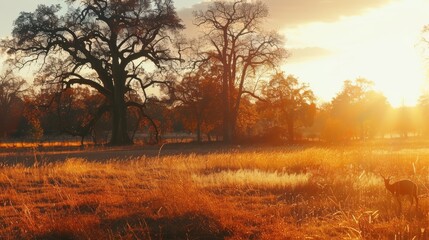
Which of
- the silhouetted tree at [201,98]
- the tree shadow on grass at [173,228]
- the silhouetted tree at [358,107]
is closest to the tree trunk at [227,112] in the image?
the silhouetted tree at [201,98]

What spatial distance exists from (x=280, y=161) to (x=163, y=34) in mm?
25919

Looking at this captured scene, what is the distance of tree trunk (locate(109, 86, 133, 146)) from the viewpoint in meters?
42.6

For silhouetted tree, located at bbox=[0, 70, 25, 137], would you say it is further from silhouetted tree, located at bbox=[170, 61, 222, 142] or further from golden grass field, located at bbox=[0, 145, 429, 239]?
golden grass field, located at bbox=[0, 145, 429, 239]

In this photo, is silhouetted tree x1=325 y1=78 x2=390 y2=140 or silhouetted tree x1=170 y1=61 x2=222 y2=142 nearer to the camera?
silhouetted tree x1=170 y1=61 x2=222 y2=142

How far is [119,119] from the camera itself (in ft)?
142

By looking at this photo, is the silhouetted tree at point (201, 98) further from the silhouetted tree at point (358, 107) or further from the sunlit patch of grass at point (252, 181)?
the sunlit patch of grass at point (252, 181)

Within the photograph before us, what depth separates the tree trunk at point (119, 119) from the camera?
1676 inches

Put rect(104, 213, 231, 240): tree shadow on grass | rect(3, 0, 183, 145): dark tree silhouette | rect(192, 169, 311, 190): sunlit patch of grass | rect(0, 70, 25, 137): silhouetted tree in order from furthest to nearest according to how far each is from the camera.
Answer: rect(0, 70, 25, 137): silhouetted tree, rect(3, 0, 183, 145): dark tree silhouette, rect(192, 169, 311, 190): sunlit patch of grass, rect(104, 213, 231, 240): tree shadow on grass

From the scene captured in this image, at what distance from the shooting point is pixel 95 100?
2106 inches

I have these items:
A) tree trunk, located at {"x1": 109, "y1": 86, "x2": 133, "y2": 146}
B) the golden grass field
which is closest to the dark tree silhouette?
tree trunk, located at {"x1": 109, "y1": 86, "x2": 133, "y2": 146}

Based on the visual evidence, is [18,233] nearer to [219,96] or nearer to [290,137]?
[219,96]

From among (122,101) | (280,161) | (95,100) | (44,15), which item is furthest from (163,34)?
(280,161)

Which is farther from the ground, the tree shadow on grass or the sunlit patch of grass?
the sunlit patch of grass

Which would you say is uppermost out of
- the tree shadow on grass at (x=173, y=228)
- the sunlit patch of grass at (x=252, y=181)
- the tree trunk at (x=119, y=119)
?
the tree trunk at (x=119, y=119)
